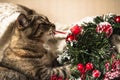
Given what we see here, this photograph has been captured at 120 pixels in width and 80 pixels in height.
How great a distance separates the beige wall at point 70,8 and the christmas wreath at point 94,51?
2.05 feet

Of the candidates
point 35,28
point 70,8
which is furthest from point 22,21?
point 70,8

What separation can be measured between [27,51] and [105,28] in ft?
1.29

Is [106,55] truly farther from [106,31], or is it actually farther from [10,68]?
[10,68]

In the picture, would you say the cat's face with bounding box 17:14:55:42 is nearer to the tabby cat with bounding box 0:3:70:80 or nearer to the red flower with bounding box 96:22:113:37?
the tabby cat with bounding box 0:3:70:80

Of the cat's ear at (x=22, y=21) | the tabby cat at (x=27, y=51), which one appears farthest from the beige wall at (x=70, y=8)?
the cat's ear at (x=22, y=21)

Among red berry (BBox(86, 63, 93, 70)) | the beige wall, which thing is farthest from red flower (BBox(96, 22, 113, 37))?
the beige wall

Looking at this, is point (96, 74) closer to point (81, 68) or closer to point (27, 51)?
point (81, 68)

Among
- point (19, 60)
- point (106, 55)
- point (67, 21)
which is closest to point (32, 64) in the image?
point (19, 60)

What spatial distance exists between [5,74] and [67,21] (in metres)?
0.92

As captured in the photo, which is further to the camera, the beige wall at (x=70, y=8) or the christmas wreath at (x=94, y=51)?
the beige wall at (x=70, y=8)

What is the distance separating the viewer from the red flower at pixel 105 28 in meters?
1.36

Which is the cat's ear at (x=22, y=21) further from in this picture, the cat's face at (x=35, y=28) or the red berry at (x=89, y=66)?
the red berry at (x=89, y=66)

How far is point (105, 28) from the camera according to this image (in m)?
1.37

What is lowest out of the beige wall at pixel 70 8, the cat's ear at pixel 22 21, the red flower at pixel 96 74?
the red flower at pixel 96 74
